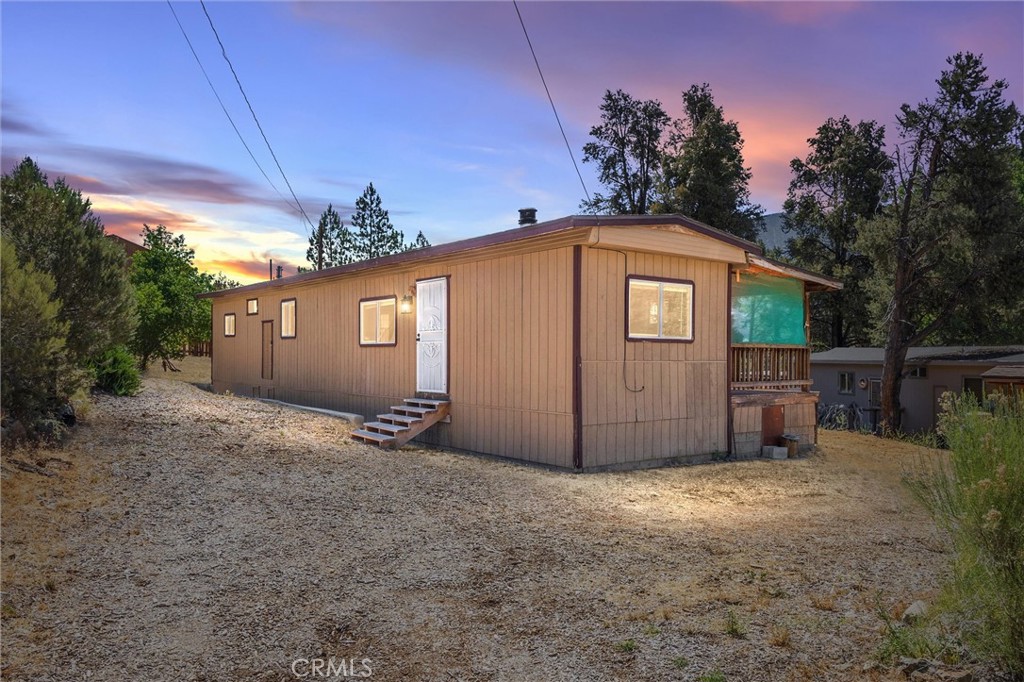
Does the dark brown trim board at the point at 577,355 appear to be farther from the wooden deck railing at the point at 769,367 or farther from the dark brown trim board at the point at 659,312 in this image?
the wooden deck railing at the point at 769,367

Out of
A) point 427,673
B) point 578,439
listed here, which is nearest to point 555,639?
point 427,673

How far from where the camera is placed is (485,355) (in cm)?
991

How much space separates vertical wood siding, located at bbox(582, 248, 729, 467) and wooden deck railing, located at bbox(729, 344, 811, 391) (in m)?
0.70

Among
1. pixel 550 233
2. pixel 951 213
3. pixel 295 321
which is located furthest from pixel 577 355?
pixel 951 213

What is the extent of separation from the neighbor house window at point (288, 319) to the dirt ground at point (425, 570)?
7.47 m

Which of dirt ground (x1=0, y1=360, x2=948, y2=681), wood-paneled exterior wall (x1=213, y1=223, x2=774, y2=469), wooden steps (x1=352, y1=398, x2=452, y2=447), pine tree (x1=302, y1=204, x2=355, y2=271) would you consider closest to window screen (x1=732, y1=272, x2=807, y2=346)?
wood-paneled exterior wall (x1=213, y1=223, x2=774, y2=469)

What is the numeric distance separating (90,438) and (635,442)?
6.89 meters

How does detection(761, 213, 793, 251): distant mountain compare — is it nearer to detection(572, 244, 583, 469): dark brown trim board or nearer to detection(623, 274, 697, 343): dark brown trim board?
detection(623, 274, 697, 343): dark brown trim board

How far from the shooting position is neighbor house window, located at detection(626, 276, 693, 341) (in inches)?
366

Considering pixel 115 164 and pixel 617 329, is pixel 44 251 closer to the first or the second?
pixel 115 164

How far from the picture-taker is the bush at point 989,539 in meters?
2.84

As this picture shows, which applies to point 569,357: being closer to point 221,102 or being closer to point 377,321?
point 377,321

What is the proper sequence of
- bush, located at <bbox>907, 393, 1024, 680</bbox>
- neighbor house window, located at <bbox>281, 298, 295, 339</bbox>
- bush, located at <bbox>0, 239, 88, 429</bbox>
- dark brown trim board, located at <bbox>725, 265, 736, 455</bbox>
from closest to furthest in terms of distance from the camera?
bush, located at <bbox>907, 393, 1024, 680</bbox>, bush, located at <bbox>0, 239, 88, 429</bbox>, dark brown trim board, located at <bbox>725, 265, 736, 455</bbox>, neighbor house window, located at <bbox>281, 298, 295, 339</bbox>

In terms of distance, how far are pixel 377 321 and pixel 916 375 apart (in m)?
18.2
